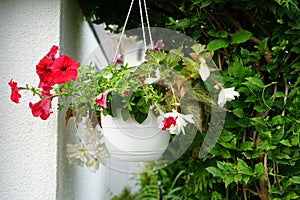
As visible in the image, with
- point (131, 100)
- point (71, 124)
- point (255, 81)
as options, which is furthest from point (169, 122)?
point (71, 124)

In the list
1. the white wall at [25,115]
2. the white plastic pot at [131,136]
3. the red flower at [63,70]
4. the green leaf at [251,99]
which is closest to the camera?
the red flower at [63,70]

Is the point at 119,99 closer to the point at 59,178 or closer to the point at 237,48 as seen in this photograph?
the point at 59,178

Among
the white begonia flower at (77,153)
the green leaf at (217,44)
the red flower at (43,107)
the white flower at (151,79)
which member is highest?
the green leaf at (217,44)

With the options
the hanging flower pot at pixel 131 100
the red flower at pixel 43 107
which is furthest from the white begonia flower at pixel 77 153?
the red flower at pixel 43 107

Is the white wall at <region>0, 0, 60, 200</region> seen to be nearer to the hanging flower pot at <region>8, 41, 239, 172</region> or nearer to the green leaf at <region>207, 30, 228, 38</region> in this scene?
the hanging flower pot at <region>8, 41, 239, 172</region>

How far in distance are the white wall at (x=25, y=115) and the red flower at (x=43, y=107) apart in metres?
0.16

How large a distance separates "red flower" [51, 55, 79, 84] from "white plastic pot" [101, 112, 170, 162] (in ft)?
0.67

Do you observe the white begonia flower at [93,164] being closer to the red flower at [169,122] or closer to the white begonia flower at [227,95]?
the red flower at [169,122]

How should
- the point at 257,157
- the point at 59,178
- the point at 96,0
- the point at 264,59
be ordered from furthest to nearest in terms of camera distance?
the point at 96,0, the point at 264,59, the point at 257,157, the point at 59,178

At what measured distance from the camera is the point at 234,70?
1509 millimetres

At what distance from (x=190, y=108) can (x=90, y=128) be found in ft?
1.05

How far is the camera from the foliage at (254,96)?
1.46 meters

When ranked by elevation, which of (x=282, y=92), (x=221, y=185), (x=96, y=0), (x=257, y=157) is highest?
(x=96, y=0)

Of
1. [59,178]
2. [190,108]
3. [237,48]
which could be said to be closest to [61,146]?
[59,178]
